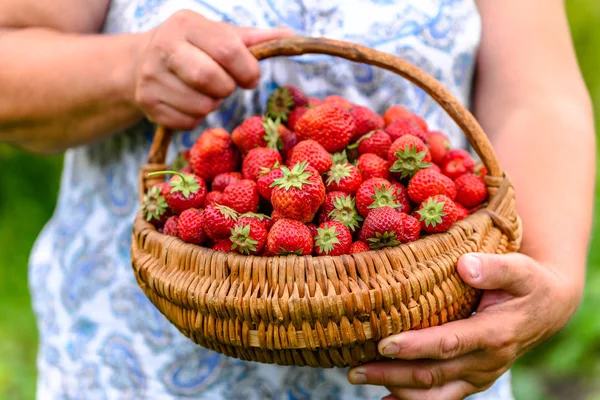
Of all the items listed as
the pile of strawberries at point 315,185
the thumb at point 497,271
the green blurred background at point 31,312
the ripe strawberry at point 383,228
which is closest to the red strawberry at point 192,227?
the pile of strawberries at point 315,185

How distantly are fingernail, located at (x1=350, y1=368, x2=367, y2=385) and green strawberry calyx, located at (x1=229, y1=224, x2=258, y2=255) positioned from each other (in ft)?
0.73

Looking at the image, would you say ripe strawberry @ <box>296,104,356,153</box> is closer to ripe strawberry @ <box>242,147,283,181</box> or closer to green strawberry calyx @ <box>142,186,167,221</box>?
ripe strawberry @ <box>242,147,283,181</box>

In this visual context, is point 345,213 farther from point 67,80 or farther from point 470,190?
point 67,80

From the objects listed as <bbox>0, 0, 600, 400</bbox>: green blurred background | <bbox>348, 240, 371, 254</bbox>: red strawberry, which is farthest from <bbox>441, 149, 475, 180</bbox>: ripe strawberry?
<bbox>0, 0, 600, 400</bbox>: green blurred background

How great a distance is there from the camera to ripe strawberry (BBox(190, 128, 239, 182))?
0.88 meters

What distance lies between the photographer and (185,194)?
0.83m

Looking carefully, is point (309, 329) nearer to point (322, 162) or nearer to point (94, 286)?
point (322, 162)

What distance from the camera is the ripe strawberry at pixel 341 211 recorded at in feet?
2.62

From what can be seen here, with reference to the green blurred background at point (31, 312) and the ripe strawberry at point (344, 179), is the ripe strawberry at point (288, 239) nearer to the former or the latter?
the ripe strawberry at point (344, 179)

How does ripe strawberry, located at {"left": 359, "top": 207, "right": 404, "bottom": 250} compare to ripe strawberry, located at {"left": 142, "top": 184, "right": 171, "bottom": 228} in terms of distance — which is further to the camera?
ripe strawberry, located at {"left": 142, "top": 184, "right": 171, "bottom": 228}

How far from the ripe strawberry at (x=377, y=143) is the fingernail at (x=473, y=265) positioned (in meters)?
0.20

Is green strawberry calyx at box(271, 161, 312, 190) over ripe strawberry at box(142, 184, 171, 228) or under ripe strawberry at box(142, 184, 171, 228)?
under

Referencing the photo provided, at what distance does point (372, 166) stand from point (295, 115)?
162mm

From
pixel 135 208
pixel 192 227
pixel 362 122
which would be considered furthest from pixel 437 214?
pixel 135 208
